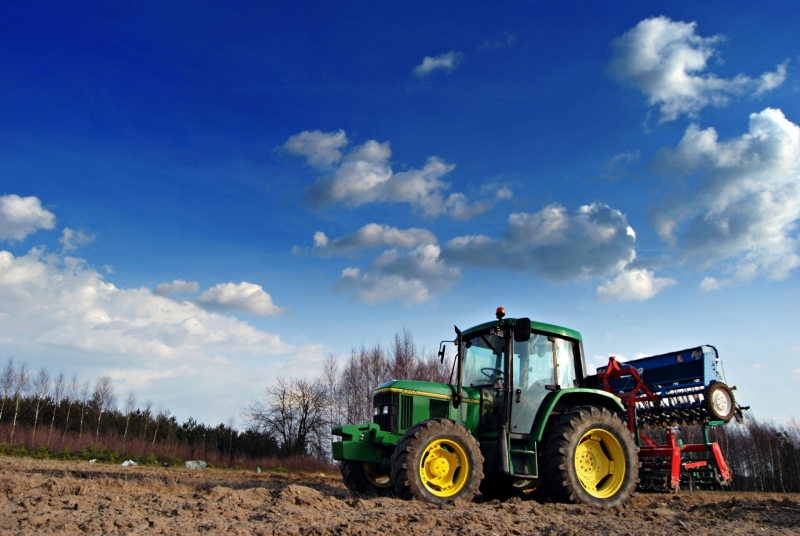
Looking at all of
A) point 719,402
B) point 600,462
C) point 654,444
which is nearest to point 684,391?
point 719,402

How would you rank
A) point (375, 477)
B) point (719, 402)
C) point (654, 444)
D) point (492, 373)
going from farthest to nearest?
point (654, 444)
point (719, 402)
point (375, 477)
point (492, 373)

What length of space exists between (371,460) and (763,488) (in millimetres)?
30573

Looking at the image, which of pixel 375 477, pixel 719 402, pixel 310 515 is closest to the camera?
pixel 310 515

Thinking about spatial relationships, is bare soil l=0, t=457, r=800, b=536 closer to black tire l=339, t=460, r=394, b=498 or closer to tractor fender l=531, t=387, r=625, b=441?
tractor fender l=531, t=387, r=625, b=441

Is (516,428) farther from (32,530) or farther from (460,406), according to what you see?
(32,530)

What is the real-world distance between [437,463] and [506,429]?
3.81ft

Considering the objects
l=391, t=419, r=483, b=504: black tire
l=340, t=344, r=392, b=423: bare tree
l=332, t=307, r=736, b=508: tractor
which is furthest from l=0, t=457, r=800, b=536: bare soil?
l=340, t=344, r=392, b=423: bare tree

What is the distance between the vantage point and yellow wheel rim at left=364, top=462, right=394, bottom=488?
9.09m

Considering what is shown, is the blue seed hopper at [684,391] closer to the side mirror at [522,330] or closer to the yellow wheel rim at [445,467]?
the side mirror at [522,330]

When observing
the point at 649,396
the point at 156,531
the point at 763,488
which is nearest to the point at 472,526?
the point at 156,531

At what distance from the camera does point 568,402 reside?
9.10 meters

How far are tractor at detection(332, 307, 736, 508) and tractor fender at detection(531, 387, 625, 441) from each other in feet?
0.06

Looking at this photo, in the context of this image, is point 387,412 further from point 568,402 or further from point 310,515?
point 568,402

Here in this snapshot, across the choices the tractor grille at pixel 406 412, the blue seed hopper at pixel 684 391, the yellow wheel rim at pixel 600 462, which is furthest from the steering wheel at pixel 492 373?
the blue seed hopper at pixel 684 391
